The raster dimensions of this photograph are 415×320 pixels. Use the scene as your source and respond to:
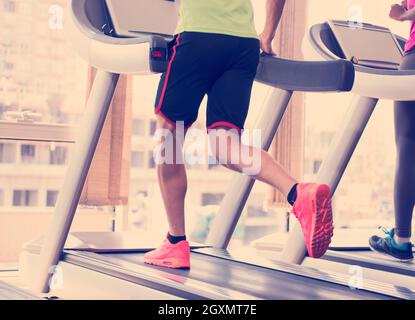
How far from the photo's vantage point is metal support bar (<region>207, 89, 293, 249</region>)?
2766mm

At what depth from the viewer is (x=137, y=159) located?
4062 millimetres

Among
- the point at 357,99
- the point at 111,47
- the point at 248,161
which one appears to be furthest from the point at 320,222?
the point at 357,99

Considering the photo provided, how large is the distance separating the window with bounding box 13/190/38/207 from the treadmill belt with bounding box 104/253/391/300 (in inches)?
72.6

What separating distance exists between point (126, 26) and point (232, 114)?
25.8 inches

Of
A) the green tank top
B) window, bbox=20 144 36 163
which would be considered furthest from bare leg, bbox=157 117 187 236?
window, bbox=20 144 36 163

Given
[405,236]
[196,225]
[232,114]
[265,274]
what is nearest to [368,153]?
[196,225]

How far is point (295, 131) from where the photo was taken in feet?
14.2

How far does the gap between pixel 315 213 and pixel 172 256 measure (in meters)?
0.58

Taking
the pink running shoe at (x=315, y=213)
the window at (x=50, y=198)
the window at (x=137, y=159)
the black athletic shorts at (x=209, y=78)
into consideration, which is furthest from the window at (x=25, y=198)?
the pink running shoe at (x=315, y=213)

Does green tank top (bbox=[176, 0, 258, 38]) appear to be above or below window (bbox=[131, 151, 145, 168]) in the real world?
above

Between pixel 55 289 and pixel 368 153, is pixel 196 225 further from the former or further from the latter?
pixel 55 289

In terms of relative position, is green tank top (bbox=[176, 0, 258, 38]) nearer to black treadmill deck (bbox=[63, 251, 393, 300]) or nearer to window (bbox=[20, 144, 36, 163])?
black treadmill deck (bbox=[63, 251, 393, 300])

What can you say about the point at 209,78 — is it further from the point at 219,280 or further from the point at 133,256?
the point at 133,256

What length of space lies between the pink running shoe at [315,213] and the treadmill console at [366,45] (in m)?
1.31
